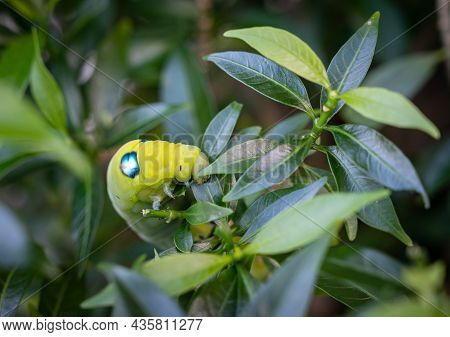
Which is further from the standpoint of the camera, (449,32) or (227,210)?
(449,32)

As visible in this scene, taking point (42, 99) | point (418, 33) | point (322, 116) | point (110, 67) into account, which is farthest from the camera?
point (418, 33)

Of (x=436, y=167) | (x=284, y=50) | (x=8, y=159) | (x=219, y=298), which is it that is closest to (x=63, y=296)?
(x=8, y=159)

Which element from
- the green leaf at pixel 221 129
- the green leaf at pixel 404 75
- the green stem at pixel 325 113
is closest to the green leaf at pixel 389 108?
the green stem at pixel 325 113

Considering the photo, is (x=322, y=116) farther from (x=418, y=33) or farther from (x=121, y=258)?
(x=418, y=33)

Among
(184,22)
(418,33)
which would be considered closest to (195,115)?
(184,22)

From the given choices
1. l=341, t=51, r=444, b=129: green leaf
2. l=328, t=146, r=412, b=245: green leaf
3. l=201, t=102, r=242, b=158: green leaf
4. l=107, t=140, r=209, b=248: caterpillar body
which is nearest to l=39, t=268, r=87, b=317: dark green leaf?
l=107, t=140, r=209, b=248: caterpillar body

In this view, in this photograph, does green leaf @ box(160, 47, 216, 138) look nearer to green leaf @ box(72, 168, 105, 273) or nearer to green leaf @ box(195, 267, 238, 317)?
green leaf @ box(72, 168, 105, 273)

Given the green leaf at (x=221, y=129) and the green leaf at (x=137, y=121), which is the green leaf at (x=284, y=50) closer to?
the green leaf at (x=221, y=129)
